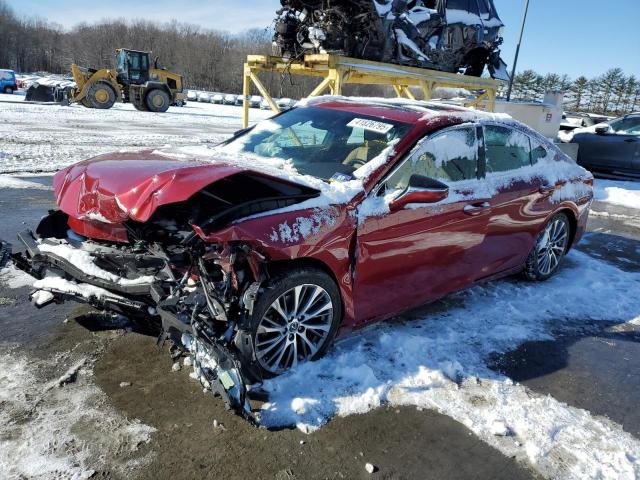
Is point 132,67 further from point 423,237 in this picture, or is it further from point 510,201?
point 423,237

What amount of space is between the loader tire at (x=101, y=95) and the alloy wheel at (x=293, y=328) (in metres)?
26.5

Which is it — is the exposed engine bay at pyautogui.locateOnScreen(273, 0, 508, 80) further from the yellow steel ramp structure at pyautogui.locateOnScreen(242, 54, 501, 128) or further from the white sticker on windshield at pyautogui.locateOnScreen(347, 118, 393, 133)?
the white sticker on windshield at pyautogui.locateOnScreen(347, 118, 393, 133)

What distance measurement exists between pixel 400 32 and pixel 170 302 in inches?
362

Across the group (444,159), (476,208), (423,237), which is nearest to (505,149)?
(476,208)

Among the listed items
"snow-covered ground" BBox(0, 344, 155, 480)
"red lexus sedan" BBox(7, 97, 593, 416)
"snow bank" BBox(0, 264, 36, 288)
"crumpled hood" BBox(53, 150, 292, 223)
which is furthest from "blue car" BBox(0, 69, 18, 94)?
"snow-covered ground" BBox(0, 344, 155, 480)

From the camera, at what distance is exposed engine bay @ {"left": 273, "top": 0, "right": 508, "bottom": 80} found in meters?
9.20

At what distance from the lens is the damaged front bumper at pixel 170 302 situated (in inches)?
100

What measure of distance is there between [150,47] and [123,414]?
9558cm

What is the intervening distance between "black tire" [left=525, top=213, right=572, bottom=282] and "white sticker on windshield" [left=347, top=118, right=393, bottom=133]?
2.12 meters

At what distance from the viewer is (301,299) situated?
9.80ft

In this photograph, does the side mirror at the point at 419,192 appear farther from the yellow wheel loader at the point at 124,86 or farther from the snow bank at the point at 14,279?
the yellow wheel loader at the point at 124,86

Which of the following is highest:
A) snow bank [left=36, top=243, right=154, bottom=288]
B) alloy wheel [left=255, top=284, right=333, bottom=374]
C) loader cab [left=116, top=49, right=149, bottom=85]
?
loader cab [left=116, top=49, right=149, bottom=85]

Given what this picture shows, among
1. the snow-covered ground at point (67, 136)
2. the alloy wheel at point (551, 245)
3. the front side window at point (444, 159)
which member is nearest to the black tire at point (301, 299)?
the front side window at point (444, 159)

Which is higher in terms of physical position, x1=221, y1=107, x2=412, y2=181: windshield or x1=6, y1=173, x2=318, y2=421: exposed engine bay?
x1=221, y1=107, x2=412, y2=181: windshield
